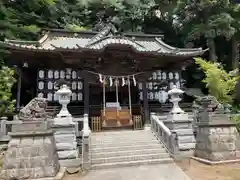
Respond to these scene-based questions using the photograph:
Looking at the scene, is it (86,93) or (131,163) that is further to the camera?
(86,93)

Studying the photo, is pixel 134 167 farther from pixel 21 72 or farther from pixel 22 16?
pixel 22 16

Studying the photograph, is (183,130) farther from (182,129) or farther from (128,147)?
(128,147)

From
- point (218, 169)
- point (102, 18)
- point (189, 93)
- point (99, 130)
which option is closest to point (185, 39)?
point (189, 93)

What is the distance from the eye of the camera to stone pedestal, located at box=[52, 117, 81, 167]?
29.3 ft

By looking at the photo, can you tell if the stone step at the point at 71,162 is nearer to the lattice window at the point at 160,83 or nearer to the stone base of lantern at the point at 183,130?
the stone base of lantern at the point at 183,130

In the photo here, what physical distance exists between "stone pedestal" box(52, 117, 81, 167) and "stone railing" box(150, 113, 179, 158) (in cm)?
372

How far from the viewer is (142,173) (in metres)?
7.61

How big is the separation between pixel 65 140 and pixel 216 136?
5.73 m

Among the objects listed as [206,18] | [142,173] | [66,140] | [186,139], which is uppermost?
[206,18]

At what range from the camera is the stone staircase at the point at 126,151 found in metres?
8.74

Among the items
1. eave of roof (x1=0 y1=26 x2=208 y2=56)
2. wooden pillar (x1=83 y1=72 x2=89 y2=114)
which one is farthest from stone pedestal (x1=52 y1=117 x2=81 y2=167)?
eave of roof (x1=0 y1=26 x2=208 y2=56)

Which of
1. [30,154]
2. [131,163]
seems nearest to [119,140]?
[131,163]

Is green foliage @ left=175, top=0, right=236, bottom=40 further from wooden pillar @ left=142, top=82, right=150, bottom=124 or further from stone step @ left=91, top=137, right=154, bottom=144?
stone step @ left=91, top=137, right=154, bottom=144

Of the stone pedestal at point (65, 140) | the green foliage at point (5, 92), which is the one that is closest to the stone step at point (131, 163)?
the stone pedestal at point (65, 140)
